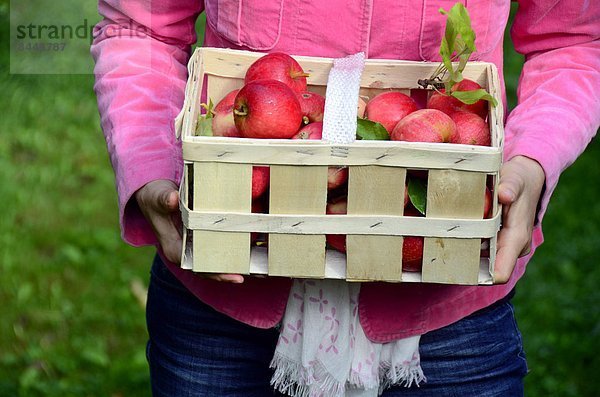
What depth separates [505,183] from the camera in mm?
1299

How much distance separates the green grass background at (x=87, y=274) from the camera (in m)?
3.09

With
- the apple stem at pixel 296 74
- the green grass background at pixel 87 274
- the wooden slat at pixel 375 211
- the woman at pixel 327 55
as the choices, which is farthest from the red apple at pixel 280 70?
the green grass background at pixel 87 274

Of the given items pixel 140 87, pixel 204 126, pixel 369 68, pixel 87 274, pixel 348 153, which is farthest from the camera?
pixel 87 274

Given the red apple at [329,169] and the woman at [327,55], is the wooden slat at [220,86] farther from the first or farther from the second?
the red apple at [329,169]

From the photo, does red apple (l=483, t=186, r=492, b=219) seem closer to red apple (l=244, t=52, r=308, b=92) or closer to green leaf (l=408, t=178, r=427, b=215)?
green leaf (l=408, t=178, r=427, b=215)

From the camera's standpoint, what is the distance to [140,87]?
156 centimetres

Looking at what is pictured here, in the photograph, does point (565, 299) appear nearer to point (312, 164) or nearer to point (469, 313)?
point (469, 313)

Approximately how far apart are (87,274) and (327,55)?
224 cm

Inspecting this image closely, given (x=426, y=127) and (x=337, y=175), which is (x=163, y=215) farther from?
(x=426, y=127)

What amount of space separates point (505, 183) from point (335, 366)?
408 mm

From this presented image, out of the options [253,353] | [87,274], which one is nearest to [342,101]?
[253,353]

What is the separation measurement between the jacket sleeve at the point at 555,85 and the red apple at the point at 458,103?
8cm

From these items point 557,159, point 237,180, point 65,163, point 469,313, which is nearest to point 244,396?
point 469,313

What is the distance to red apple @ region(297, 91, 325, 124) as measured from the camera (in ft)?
4.48
